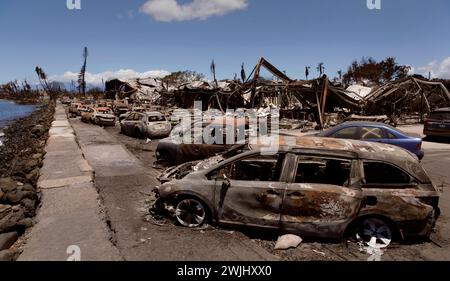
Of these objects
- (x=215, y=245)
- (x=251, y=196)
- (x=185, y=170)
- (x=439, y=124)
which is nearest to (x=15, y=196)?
(x=185, y=170)

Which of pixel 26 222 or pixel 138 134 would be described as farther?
pixel 138 134

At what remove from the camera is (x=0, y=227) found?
5828 millimetres

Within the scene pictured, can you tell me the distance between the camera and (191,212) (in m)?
5.80

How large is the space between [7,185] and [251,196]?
688 cm

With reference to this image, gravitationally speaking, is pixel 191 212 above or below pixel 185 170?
below

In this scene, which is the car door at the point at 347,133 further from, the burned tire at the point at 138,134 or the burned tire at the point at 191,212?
the burned tire at the point at 138,134

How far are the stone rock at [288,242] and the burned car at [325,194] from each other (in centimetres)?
10

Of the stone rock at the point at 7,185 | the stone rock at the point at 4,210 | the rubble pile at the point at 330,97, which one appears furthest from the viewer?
the rubble pile at the point at 330,97

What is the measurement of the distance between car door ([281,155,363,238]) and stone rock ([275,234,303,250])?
0.33ft

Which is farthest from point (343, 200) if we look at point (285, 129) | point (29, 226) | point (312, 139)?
point (285, 129)

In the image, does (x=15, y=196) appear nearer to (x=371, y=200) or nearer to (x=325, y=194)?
(x=325, y=194)

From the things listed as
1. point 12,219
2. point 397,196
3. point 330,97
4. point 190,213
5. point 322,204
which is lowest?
point 12,219

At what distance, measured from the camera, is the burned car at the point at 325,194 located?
5.03 meters

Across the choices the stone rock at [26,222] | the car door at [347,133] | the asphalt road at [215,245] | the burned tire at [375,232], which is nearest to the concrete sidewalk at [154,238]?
the asphalt road at [215,245]
